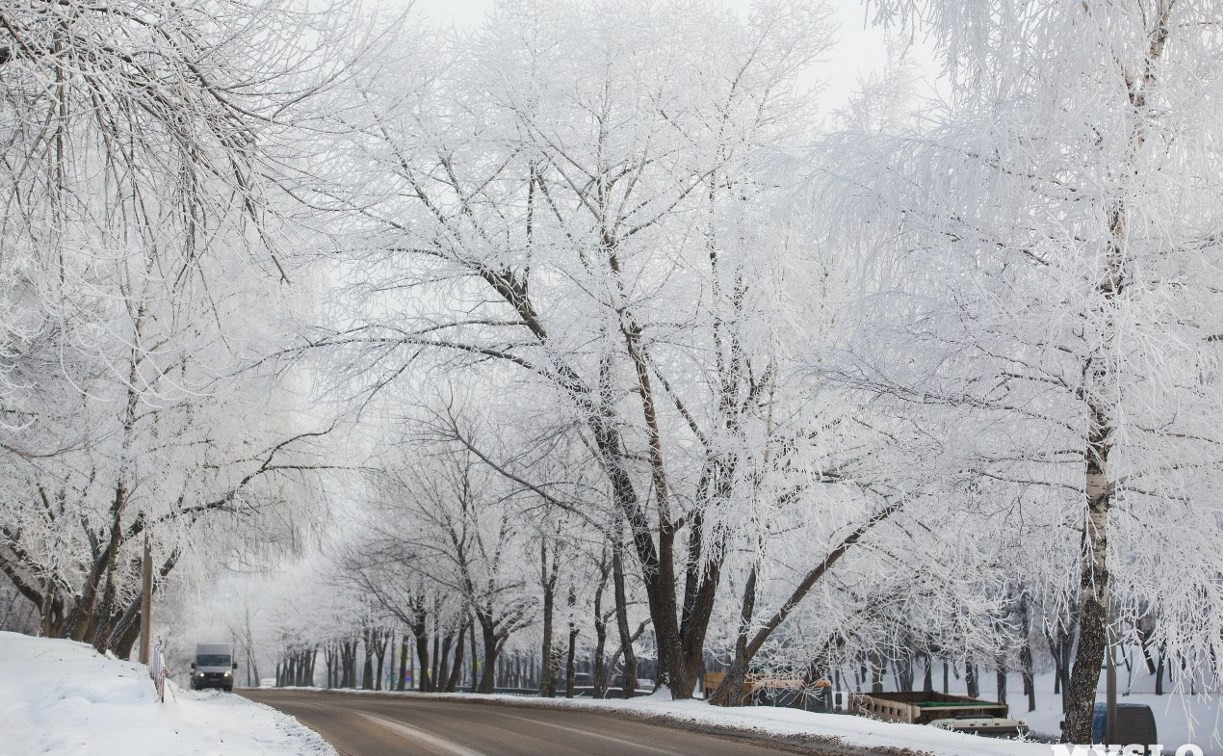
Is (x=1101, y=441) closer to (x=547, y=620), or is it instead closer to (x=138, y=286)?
(x=138, y=286)

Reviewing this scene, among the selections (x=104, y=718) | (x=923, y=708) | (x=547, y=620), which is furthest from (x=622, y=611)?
(x=104, y=718)

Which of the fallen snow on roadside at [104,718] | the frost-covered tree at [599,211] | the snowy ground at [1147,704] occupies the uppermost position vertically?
the frost-covered tree at [599,211]

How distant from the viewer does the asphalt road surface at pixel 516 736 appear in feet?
36.4

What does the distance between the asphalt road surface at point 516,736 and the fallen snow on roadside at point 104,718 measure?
2.77ft

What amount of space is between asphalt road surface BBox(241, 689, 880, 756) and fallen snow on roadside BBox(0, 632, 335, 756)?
84 cm

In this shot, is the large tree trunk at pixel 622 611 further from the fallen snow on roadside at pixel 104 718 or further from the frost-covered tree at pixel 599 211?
the fallen snow on roadside at pixel 104 718

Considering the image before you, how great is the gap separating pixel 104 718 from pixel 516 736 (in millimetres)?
4822

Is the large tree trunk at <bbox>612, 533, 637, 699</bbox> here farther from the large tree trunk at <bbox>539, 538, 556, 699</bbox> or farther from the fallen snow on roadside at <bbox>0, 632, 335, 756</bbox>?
the fallen snow on roadside at <bbox>0, 632, 335, 756</bbox>

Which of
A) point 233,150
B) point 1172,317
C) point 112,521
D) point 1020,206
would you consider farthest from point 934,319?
point 112,521

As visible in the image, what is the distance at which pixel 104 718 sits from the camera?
10359mm

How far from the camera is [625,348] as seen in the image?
15398mm

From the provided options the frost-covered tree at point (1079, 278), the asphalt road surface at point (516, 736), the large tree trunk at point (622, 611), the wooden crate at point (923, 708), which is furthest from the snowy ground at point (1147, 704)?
the frost-covered tree at point (1079, 278)

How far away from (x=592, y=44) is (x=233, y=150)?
421 inches

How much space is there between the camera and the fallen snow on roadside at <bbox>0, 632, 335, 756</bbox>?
29.9 feet
